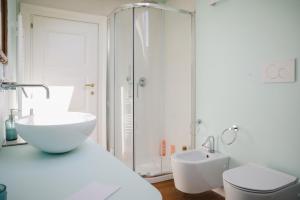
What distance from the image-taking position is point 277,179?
1.54m

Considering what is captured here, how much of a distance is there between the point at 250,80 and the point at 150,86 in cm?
136

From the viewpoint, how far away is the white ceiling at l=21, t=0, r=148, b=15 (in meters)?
2.57

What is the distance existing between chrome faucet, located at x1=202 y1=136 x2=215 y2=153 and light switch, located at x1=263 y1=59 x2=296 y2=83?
33.5 inches

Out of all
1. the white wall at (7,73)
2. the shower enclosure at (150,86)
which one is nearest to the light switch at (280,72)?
the shower enclosure at (150,86)

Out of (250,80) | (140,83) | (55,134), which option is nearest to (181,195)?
(250,80)

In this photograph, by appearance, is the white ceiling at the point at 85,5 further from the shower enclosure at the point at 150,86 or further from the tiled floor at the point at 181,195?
the tiled floor at the point at 181,195

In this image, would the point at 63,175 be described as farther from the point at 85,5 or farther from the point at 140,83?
the point at 85,5

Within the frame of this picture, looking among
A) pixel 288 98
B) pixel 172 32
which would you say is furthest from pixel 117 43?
pixel 288 98

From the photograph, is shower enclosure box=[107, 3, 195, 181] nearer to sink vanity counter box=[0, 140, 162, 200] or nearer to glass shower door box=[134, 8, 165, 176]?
glass shower door box=[134, 8, 165, 176]

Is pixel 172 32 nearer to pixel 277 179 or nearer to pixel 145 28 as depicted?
pixel 145 28

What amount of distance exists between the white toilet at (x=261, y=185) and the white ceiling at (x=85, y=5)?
2489mm

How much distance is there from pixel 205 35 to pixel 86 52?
151 cm

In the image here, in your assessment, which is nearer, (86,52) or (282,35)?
(282,35)

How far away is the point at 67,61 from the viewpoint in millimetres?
2691
